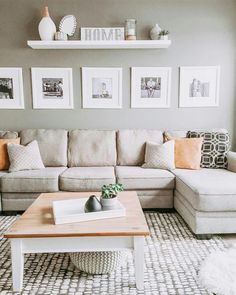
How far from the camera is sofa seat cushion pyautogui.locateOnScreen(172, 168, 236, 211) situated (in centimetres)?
265

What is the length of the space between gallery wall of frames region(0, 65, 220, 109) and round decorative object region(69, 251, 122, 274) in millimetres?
2463

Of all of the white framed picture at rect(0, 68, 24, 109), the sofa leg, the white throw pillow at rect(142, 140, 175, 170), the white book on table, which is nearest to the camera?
the white book on table

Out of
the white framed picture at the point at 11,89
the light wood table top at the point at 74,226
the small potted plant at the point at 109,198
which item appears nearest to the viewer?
the light wood table top at the point at 74,226

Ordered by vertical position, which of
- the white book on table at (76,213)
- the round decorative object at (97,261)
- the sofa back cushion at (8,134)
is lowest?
the round decorative object at (97,261)

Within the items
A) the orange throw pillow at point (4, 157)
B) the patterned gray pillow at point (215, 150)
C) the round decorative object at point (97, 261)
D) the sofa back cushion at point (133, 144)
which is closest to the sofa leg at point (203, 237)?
the round decorative object at point (97, 261)

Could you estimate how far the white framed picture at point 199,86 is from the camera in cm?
417

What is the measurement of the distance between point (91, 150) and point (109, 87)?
92cm

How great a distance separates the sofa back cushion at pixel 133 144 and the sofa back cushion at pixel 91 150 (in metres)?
0.09

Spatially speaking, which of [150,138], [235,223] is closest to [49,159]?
[150,138]

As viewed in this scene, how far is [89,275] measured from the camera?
2168 mm

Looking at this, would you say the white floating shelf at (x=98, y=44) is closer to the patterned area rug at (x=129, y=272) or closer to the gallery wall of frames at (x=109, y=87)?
the gallery wall of frames at (x=109, y=87)

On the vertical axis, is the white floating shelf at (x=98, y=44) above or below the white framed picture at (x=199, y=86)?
above

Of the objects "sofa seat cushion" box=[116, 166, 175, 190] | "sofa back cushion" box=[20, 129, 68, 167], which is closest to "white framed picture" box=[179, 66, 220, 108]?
"sofa seat cushion" box=[116, 166, 175, 190]

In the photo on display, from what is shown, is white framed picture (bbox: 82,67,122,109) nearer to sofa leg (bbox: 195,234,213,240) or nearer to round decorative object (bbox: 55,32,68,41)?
round decorative object (bbox: 55,32,68,41)
